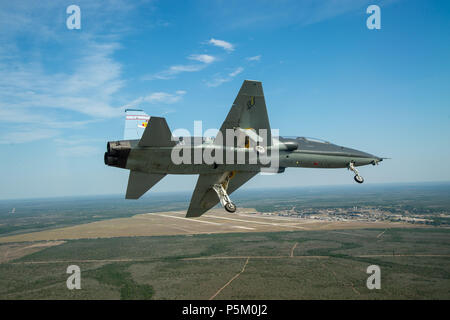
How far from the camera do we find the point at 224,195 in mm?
17328

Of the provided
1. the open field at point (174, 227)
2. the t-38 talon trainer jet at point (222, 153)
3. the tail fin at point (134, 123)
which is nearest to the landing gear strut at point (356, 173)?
the t-38 talon trainer jet at point (222, 153)

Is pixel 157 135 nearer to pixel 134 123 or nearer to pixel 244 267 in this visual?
pixel 134 123

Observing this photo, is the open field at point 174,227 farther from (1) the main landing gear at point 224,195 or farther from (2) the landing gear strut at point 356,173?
(1) the main landing gear at point 224,195

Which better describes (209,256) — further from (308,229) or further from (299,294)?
(308,229)

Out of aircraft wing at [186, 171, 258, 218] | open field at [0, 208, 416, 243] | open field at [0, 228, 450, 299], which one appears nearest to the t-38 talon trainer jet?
aircraft wing at [186, 171, 258, 218]

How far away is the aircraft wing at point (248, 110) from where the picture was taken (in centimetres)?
1438

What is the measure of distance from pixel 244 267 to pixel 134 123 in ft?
340

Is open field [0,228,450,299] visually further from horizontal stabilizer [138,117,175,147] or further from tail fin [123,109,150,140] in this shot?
horizontal stabilizer [138,117,175,147]

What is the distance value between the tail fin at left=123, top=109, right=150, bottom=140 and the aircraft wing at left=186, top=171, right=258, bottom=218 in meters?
4.92

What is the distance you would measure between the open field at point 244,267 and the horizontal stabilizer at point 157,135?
83.6 m

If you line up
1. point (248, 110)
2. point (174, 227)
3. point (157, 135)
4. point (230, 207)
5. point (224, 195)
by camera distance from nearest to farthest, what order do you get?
point (157, 135) → point (248, 110) → point (230, 207) → point (224, 195) → point (174, 227)

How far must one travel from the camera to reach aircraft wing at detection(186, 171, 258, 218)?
18719mm

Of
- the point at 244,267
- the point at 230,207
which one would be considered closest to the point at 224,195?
the point at 230,207

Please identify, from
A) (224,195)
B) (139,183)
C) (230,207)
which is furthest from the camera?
(224,195)
